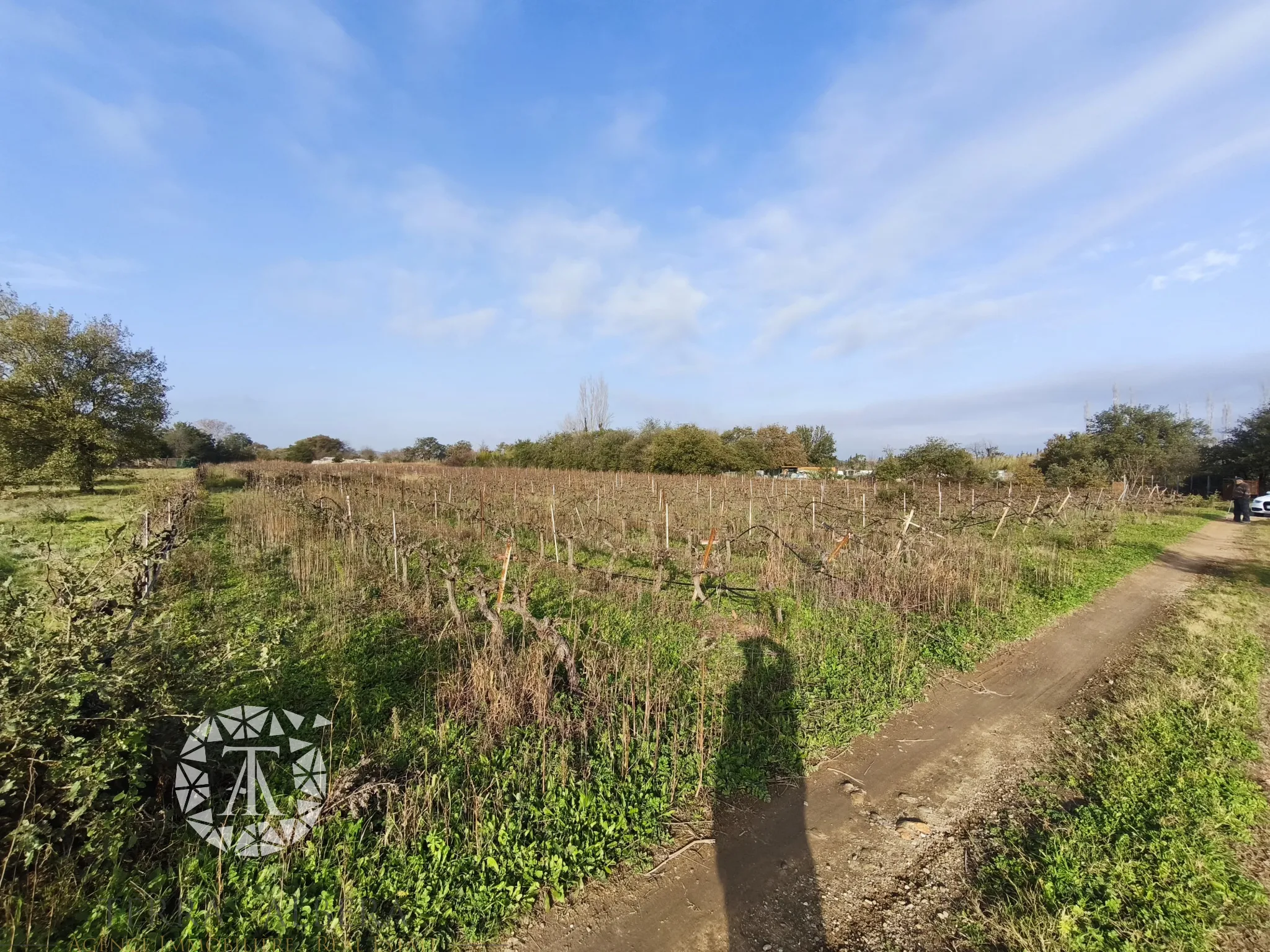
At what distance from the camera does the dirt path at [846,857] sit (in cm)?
235

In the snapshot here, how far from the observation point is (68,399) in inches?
636

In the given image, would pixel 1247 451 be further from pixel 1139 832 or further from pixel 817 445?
pixel 1139 832

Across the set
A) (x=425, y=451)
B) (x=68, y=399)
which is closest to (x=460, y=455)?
(x=425, y=451)

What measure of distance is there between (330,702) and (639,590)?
3.68 metres

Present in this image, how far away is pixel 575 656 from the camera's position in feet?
15.5

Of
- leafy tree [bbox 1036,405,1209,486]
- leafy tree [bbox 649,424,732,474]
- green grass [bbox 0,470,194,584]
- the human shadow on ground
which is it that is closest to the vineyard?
the human shadow on ground

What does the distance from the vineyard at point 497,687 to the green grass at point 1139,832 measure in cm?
123

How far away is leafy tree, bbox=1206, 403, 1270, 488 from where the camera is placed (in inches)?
930

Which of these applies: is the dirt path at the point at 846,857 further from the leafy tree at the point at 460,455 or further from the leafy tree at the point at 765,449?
the leafy tree at the point at 460,455

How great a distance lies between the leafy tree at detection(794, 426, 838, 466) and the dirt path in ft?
133

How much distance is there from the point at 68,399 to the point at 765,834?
922 inches

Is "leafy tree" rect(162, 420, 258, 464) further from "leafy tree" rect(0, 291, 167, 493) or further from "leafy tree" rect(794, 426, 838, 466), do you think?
"leafy tree" rect(794, 426, 838, 466)

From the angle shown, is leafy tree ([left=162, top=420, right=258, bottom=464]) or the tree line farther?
leafy tree ([left=162, top=420, right=258, bottom=464])

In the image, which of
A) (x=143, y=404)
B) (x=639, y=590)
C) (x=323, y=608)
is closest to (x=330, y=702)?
(x=323, y=608)
